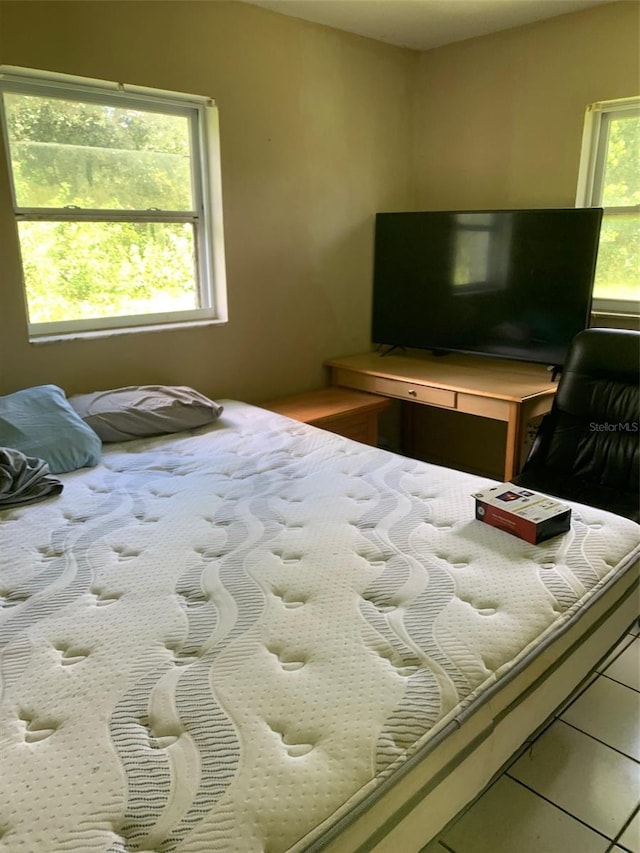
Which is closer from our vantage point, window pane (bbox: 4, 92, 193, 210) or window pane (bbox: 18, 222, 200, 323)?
window pane (bbox: 4, 92, 193, 210)

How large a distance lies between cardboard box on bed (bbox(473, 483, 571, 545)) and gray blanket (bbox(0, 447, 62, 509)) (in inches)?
52.5

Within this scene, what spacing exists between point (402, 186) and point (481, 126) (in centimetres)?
56

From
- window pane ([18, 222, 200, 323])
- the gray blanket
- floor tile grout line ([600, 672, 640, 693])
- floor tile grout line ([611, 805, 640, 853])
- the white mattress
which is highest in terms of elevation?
window pane ([18, 222, 200, 323])

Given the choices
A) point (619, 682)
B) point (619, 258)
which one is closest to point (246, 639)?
point (619, 682)

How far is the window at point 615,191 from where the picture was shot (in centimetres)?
301

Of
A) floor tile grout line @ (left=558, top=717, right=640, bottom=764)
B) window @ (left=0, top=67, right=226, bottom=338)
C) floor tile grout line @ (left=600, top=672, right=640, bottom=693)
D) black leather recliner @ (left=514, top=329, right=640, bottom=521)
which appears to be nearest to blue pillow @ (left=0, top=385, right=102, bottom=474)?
window @ (left=0, top=67, right=226, bottom=338)

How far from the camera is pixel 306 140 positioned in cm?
327

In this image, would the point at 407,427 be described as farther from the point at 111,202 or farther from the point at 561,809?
the point at 561,809

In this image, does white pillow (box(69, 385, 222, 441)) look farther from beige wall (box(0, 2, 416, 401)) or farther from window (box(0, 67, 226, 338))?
window (box(0, 67, 226, 338))

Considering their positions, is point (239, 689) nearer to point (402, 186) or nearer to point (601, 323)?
point (601, 323)

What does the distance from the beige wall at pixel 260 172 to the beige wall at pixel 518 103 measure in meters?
0.20

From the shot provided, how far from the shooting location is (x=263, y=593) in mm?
1444

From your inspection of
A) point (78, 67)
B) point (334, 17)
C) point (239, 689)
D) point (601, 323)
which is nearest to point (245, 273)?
point (78, 67)

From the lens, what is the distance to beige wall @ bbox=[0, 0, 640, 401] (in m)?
2.57
